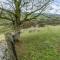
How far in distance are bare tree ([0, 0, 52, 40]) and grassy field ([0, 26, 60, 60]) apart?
40.3 inches

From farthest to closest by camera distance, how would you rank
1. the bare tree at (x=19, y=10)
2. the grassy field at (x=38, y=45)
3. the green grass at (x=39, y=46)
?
the bare tree at (x=19, y=10) < the grassy field at (x=38, y=45) < the green grass at (x=39, y=46)

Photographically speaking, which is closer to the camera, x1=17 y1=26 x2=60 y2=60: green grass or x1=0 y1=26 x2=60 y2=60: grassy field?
x1=17 y1=26 x2=60 y2=60: green grass

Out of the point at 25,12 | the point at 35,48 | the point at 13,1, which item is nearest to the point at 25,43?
the point at 35,48

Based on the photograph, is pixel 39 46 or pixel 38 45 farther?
pixel 38 45

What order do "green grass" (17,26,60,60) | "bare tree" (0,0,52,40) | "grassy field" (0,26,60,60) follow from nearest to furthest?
"green grass" (17,26,60,60) < "grassy field" (0,26,60,60) < "bare tree" (0,0,52,40)

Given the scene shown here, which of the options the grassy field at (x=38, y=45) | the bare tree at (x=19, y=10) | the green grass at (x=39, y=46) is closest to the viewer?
the green grass at (x=39, y=46)

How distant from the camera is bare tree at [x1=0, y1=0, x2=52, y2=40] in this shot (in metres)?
16.2

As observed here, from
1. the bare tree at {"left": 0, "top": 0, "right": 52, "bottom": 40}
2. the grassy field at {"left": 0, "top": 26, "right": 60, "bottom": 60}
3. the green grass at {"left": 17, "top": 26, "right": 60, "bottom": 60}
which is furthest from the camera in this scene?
the bare tree at {"left": 0, "top": 0, "right": 52, "bottom": 40}

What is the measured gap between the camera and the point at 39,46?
46.3 feet

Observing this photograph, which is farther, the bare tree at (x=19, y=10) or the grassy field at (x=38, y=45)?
the bare tree at (x=19, y=10)

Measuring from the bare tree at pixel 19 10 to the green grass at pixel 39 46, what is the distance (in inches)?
53.3

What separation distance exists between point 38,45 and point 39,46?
278 millimetres

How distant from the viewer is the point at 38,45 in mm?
14367

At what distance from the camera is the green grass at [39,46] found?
1122 centimetres
